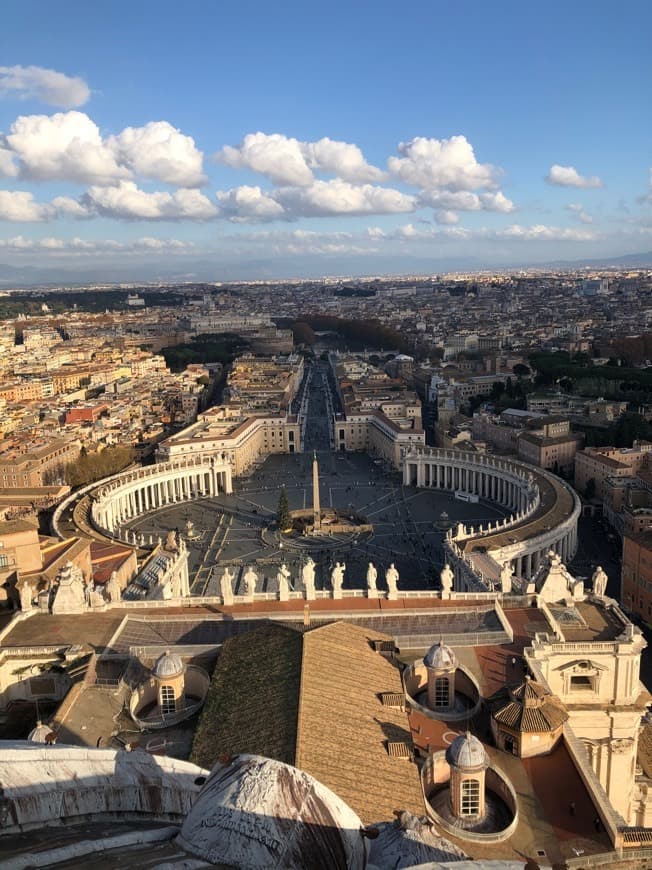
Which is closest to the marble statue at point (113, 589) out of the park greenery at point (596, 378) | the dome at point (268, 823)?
the dome at point (268, 823)

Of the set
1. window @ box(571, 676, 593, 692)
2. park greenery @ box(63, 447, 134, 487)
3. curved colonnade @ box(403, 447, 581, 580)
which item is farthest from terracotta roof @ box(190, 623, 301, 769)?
park greenery @ box(63, 447, 134, 487)

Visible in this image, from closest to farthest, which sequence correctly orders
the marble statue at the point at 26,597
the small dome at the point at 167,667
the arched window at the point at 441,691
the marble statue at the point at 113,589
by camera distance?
the small dome at the point at 167,667
the arched window at the point at 441,691
the marble statue at the point at 26,597
the marble statue at the point at 113,589

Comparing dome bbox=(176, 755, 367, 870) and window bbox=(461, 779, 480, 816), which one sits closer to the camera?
dome bbox=(176, 755, 367, 870)

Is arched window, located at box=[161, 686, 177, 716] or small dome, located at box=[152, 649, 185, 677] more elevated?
small dome, located at box=[152, 649, 185, 677]

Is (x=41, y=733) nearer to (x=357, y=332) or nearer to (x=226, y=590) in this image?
(x=226, y=590)

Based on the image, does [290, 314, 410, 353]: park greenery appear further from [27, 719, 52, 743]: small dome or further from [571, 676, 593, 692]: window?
[27, 719, 52, 743]: small dome

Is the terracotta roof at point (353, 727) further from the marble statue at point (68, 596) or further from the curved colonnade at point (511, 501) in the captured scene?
the curved colonnade at point (511, 501)
